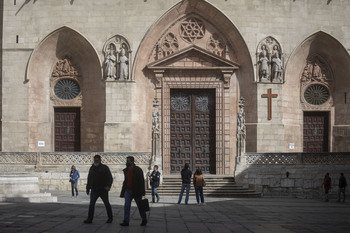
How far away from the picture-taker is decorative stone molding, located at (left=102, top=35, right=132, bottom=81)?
28359mm

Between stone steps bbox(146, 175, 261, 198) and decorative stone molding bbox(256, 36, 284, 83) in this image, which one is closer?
stone steps bbox(146, 175, 261, 198)

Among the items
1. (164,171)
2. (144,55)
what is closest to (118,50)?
(144,55)

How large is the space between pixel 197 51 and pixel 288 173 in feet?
26.5

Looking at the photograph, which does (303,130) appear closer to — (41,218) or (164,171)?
(164,171)

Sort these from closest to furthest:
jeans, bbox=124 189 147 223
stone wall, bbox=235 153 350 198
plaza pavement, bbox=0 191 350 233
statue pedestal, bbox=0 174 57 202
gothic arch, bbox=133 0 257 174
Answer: plaza pavement, bbox=0 191 350 233 → jeans, bbox=124 189 147 223 → statue pedestal, bbox=0 174 57 202 → stone wall, bbox=235 153 350 198 → gothic arch, bbox=133 0 257 174

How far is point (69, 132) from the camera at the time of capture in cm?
3011

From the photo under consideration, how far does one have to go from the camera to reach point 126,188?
12.8 m

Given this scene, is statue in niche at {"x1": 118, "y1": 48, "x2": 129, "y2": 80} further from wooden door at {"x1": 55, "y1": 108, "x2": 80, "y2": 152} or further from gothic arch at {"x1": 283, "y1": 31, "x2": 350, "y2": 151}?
gothic arch at {"x1": 283, "y1": 31, "x2": 350, "y2": 151}

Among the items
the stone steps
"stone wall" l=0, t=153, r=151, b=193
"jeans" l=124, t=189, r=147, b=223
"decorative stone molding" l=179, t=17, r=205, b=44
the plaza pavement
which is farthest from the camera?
"decorative stone molding" l=179, t=17, r=205, b=44

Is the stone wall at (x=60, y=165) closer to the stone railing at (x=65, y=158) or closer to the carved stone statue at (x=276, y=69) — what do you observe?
the stone railing at (x=65, y=158)

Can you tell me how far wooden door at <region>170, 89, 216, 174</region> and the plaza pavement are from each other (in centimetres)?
1024

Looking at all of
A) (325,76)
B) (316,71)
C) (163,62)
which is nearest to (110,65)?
(163,62)

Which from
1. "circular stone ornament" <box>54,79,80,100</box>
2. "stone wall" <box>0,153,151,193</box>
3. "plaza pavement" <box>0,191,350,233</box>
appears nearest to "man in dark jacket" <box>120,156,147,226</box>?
"plaza pavement" <box>0,191,350,233</box>

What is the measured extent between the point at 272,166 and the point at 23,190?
11110 mm
